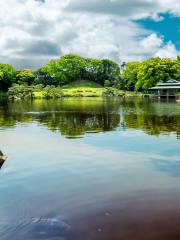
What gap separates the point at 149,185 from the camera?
1398 centimetres

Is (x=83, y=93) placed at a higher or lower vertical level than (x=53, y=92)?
lower

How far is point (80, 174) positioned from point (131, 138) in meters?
10.6

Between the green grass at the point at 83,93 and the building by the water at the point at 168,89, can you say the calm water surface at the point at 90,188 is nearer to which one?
the building by the water at the point at 168,89

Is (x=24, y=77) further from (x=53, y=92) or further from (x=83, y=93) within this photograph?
(x=53, y=92)

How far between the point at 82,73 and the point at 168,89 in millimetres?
62550

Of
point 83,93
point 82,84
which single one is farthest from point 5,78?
point 82,84

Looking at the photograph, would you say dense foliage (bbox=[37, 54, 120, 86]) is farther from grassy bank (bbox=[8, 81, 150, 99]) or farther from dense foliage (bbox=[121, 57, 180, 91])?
dense foliage (bbox=[121, 57, 180, 91])

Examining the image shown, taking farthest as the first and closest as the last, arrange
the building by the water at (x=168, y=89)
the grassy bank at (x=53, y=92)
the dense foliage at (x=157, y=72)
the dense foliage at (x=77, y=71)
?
the dense foliage at (x=77, y=71), the grassy bank at (x=53, y=92), the dense foliage at (x=157, y=72), the building by the water at (x=168, y=89)

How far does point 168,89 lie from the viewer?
342 feet

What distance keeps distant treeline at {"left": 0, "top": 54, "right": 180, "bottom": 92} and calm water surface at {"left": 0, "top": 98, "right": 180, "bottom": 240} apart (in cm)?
9203

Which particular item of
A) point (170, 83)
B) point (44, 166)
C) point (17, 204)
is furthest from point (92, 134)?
point (170, 83)

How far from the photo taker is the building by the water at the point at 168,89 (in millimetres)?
101938

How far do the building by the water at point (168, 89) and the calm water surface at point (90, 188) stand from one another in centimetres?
7810

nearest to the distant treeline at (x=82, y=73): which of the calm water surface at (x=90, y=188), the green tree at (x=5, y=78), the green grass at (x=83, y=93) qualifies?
the green tree at (x=5, y=78)
